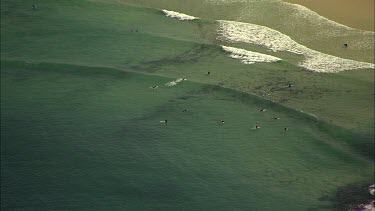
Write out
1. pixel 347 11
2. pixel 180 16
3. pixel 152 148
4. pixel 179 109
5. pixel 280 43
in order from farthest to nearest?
pixel 347 11 → pixel 180 16 → pixel 280 43 → pixel 179 109 → pixel 152 148

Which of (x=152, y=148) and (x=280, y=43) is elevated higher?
(x=280, y=43)

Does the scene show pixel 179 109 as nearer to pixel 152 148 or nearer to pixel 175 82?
pixel 175 82

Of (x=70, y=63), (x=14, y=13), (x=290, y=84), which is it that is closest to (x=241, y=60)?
(x=290, y=84)

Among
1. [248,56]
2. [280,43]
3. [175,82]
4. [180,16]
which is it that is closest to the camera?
[175,82]

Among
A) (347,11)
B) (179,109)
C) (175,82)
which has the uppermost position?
(347,11)

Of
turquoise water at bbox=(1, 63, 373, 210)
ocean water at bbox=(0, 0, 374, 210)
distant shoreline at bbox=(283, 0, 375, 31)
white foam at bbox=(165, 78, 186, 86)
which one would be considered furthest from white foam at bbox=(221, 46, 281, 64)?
distant shoreline at bbox=(283, 0, 375, 31)

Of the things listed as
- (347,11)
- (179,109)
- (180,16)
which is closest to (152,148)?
(179,109)
